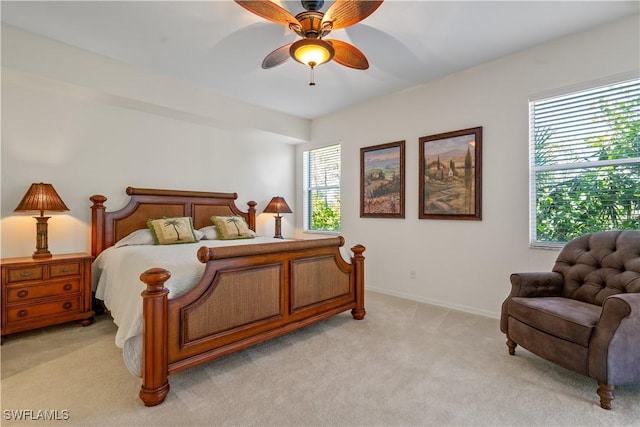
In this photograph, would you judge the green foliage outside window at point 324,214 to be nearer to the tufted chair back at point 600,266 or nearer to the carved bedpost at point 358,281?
the carved bedpost at point 358,281

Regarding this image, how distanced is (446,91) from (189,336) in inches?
141

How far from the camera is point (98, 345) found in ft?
8.55

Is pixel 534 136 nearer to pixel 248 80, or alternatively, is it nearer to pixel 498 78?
pixel 498 78

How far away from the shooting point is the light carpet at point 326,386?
168 cm

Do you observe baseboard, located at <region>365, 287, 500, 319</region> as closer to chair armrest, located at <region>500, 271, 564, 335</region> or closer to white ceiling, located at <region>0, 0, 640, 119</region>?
chair armrest, located at <region>500, 271, 564, 335</region>

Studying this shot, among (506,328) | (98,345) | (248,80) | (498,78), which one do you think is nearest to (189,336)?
(98,345)

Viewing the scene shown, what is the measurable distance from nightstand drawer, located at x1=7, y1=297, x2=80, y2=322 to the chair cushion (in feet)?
12.5

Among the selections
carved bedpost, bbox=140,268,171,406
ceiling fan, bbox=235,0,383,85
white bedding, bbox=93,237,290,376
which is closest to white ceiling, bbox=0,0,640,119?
ceiling fan, bbox=235,0,383,85

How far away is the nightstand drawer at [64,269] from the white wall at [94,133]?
0.53 m

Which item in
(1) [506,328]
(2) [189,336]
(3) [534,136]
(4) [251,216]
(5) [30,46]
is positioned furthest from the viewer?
(4) [251,216]

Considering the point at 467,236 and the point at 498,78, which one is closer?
the point at 498,78

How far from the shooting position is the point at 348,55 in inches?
92.9

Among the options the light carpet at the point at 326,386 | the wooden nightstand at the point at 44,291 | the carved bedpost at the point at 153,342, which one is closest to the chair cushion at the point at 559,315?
the light carpet at the point at 326,386

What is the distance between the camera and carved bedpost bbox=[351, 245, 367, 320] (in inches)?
128
